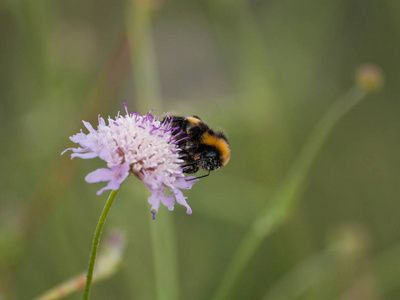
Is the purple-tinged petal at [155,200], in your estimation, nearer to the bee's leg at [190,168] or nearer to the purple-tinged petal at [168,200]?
the purple-tinged petal at [168,200]

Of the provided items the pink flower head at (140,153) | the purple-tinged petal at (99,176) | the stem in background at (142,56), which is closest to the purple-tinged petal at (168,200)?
the pink flower head at (140,153)

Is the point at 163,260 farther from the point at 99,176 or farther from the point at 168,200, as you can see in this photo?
the point at 99,176

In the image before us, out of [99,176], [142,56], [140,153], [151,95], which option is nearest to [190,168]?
[140,153]

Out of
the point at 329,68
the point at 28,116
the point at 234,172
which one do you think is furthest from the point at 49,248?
the point at 329,68

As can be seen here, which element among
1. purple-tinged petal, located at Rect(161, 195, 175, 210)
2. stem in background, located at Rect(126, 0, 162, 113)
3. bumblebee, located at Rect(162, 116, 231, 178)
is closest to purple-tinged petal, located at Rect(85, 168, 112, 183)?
purple-tinged petal, located at Rect(161, 195, 175, 210)

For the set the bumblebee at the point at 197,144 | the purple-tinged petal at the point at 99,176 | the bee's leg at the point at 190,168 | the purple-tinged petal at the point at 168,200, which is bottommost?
the purple-tinged petal at the point at 168,200

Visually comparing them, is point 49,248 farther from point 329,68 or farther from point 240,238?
point 329,68
